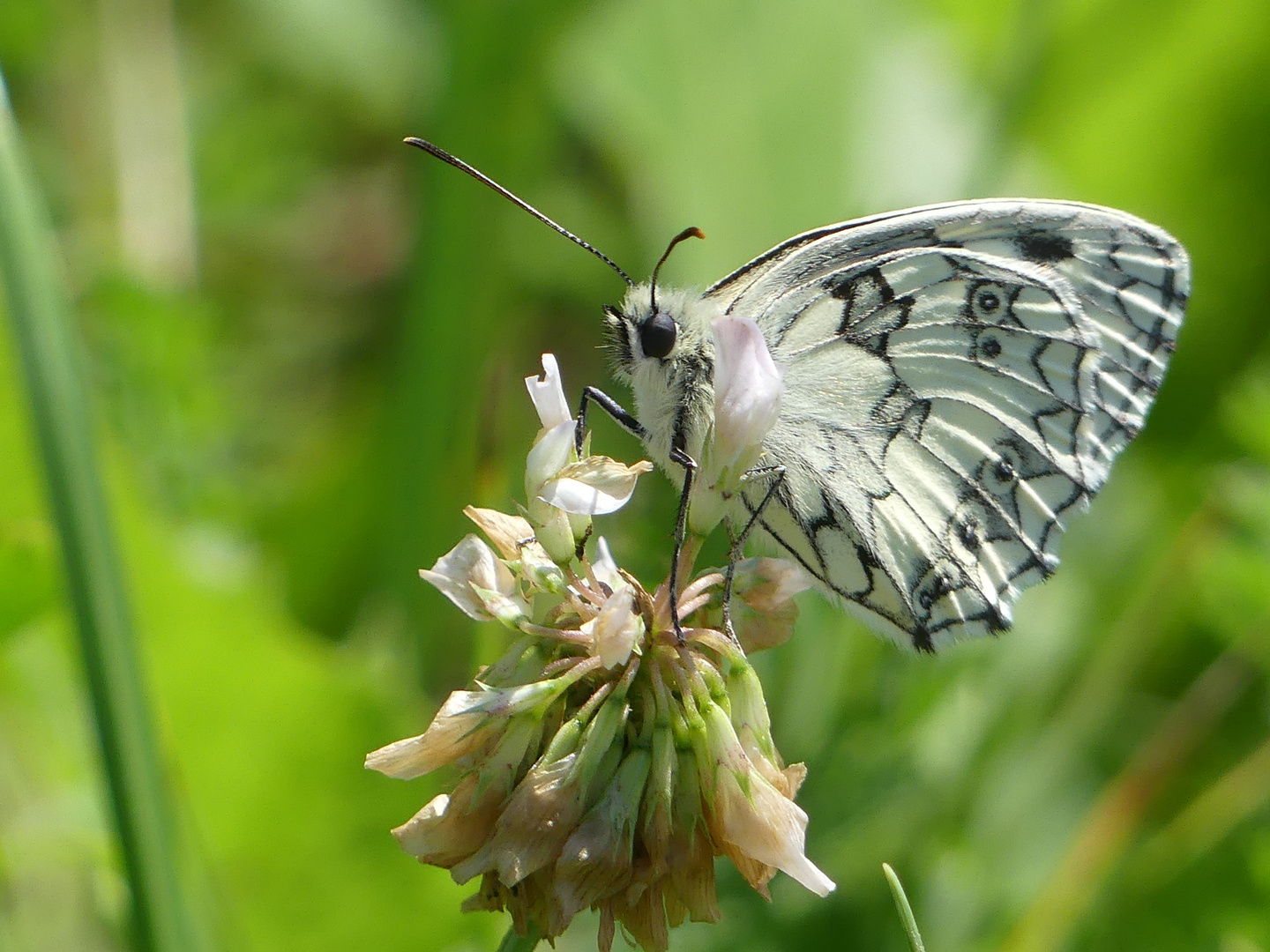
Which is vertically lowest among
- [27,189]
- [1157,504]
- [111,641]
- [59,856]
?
[59,856]

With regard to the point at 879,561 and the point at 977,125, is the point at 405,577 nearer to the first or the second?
the point at 879,561

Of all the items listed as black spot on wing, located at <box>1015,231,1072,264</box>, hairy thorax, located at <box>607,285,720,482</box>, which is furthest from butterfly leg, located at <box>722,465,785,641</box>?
black spot on wing, located at <box>1015,231,1072,264</box>

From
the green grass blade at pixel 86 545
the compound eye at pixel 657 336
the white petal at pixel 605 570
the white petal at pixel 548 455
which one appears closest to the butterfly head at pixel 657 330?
the compound eye at pixel 657 336

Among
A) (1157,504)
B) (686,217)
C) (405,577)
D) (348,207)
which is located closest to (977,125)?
(686,217)

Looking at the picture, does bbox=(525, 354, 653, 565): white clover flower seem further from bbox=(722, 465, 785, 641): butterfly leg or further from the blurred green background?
the blurred green background

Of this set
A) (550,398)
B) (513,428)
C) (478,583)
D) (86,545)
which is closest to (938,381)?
(550,398)

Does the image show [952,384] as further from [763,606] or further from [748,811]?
[748,811]
